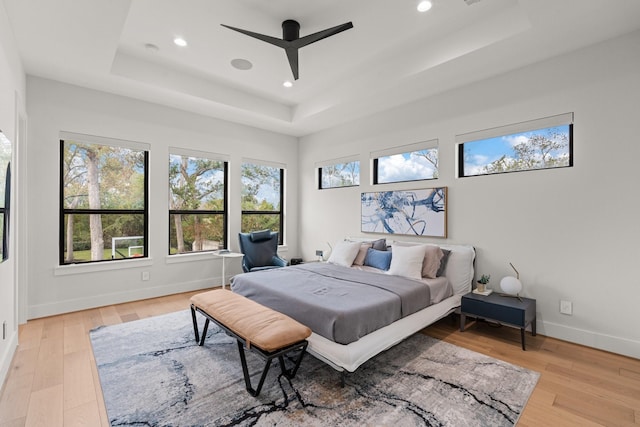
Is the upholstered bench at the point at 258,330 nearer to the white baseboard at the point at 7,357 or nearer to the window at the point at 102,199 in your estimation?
the white baseboard at the point at 7,357

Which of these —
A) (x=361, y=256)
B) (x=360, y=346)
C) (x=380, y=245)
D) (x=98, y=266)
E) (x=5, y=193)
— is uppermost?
(x=5, y=193)

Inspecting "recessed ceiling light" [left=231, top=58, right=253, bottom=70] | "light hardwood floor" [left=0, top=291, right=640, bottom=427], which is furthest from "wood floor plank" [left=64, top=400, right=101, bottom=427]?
"recessed ceiling light" [left=231, top=58, right=253, bottom=70]

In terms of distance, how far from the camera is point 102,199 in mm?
4066

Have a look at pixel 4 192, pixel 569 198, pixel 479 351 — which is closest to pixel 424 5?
pixel 569 198

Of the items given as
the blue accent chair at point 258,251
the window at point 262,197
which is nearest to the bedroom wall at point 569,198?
the blue accent chair at point 258,251

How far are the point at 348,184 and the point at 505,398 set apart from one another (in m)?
3.64

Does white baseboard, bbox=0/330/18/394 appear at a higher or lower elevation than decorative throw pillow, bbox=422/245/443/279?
lower

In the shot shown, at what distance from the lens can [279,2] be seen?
2.65 meters

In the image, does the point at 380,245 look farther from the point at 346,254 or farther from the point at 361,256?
the point at 346,254

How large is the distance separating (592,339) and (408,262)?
176 cm

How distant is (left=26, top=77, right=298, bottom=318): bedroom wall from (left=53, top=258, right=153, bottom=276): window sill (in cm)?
1

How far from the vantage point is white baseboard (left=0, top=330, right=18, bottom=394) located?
2190mm

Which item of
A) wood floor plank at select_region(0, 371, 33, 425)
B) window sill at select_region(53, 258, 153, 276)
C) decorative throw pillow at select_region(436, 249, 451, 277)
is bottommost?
wood floor plank at select_region(0, 371, 33, 425)

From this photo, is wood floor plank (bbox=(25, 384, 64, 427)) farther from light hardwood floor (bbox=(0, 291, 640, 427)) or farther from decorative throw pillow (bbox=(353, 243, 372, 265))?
Answer: decorative throw pillow (bbox=(353, 243, 372, 265))
